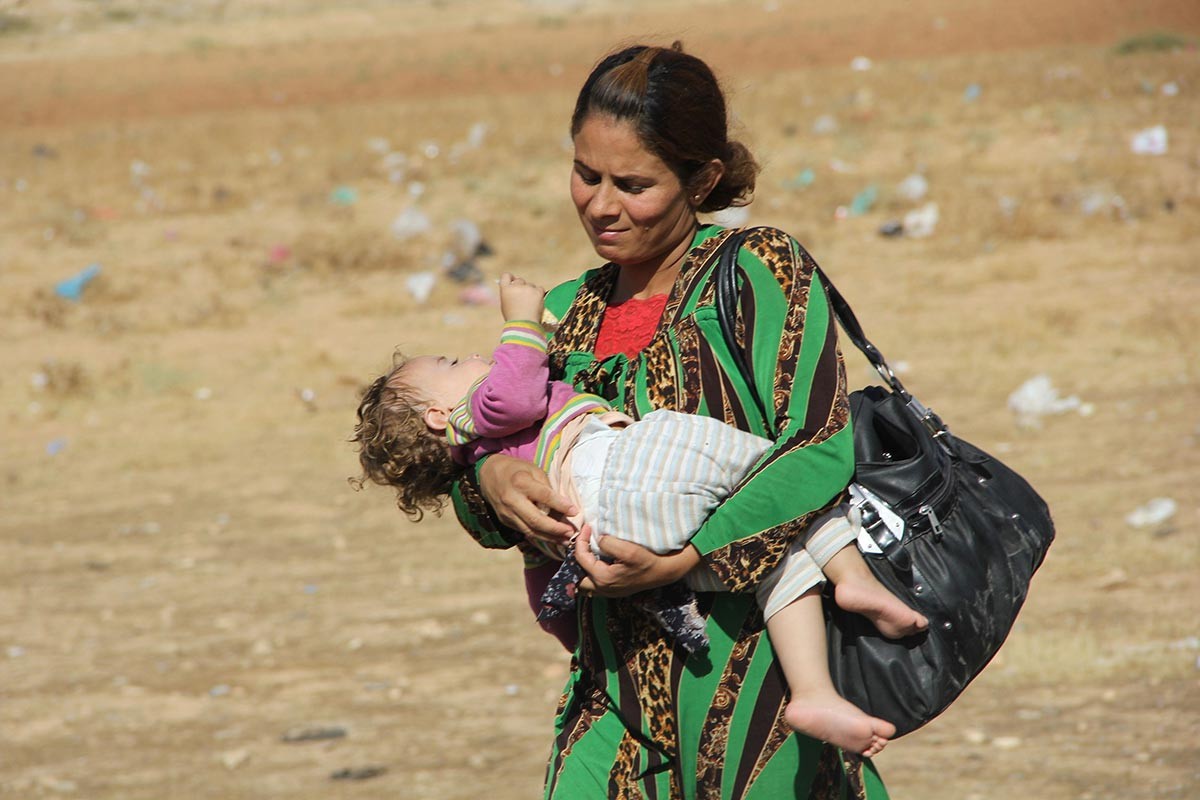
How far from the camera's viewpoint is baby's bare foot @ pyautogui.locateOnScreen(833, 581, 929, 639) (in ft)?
6.30

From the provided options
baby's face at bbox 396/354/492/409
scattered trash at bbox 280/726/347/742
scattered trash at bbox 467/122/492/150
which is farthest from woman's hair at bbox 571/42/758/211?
scattered trash at bbox 467/122/492/150

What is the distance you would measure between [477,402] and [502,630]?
3634 millimetres

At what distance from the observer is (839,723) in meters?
1.91

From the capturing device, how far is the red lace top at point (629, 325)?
2.18 metres

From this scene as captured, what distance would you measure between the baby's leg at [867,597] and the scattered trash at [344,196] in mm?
11635

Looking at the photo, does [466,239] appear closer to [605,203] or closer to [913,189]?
[913,189]

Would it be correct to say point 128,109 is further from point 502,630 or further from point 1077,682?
point 1077,682

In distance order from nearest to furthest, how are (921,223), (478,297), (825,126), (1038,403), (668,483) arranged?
(668,483)
(1038,403)
(478,297)
(921,223)
(825,126)

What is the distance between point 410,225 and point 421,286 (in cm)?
158

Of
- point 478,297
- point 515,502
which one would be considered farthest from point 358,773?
point 478,297

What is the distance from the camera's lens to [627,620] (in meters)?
2.14

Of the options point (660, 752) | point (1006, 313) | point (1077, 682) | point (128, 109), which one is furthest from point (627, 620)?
point (128, 109)

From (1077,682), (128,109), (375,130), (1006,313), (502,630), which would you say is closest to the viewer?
(1077,682)

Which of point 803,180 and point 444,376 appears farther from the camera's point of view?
point 803,180
